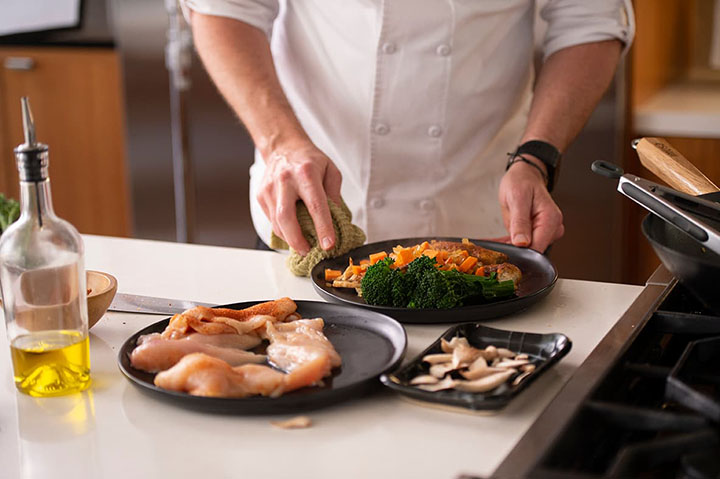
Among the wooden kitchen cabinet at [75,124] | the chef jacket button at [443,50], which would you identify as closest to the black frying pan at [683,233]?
the chef jacket button at [443,50]

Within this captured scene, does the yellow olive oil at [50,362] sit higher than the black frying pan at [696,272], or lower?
lower

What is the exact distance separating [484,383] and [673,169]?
0.55 m

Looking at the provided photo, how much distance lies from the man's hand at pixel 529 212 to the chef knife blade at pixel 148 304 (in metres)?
0.55

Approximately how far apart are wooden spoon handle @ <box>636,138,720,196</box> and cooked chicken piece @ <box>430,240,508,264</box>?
0.26 meters

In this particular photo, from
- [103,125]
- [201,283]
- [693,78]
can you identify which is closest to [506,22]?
[201,283]

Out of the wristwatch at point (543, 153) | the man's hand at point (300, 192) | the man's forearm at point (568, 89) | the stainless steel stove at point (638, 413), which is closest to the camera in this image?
the stainless steel stove at point (638, 413)

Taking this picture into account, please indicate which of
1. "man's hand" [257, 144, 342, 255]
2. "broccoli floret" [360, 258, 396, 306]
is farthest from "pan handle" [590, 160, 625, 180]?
"man's hand" [257, 144, 342, 255]

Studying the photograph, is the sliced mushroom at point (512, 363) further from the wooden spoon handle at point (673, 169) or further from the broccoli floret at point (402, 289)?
the wooden spoon handle at point (673, 169)

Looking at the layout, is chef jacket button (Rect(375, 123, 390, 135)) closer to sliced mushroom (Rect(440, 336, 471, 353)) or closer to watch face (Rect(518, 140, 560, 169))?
watch face (Rect(518, 140, 560, 169))

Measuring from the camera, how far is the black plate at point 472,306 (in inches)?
44.1

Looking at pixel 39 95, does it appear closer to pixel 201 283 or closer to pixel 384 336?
pixel 201 283

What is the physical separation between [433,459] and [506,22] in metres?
1.26

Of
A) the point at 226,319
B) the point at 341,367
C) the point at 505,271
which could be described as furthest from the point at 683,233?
the point at 226,319

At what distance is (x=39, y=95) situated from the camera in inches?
159
